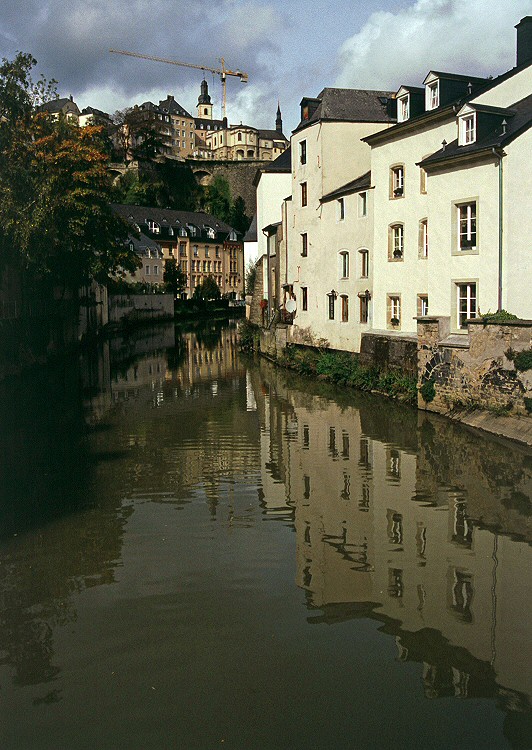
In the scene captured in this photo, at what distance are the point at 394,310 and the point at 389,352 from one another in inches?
99.3

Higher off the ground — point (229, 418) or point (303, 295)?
point (303, 295)

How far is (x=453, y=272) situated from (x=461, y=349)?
2649 millimetres

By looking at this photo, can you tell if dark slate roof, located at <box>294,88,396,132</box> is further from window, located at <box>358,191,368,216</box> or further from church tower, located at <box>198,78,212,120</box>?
church tower, located at <box>198,78,212,120</box>

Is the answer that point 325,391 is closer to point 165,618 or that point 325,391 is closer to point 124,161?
point 165,618

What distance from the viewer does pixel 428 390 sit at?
80.0 ft

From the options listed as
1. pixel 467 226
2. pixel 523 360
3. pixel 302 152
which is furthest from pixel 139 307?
pixel 523 360

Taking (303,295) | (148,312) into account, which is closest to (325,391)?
(303,295)

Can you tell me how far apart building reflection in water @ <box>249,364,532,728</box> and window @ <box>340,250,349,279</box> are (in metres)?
A: 14.0

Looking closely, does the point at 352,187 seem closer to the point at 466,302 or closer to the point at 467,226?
the point at 467,226

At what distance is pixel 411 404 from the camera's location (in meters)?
25.7

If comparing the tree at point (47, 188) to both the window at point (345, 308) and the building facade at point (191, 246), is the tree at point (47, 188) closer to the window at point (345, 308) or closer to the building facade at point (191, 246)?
the window at point (345, 308)

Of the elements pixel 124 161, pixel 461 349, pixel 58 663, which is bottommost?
pixel 58 663

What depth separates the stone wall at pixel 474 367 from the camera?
805 inches

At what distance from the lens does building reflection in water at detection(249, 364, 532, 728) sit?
857 centimetres
